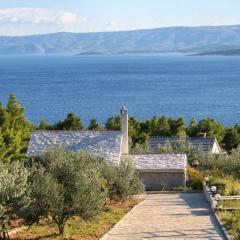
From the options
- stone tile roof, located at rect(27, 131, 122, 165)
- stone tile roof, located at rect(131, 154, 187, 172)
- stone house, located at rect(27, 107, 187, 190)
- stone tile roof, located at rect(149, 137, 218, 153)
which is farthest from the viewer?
stone tile roof, located at rect(149, 137, 218, 153)

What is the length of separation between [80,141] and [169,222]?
12211mm

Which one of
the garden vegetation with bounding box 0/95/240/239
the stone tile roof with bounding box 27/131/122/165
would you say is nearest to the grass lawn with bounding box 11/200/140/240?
the garden vegetation with bounding box 0/95/240/239

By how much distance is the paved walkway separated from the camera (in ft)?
63.2

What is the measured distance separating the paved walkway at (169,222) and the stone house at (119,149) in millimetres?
4541

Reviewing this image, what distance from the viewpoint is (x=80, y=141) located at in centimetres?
3288

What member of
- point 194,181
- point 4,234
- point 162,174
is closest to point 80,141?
point 162,174

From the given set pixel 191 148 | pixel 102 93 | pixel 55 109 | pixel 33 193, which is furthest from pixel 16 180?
pixel 102 93

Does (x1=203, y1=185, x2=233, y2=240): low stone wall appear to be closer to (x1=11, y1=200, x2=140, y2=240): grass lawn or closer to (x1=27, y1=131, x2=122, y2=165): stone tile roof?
(x1=11, y1=200, x2=140, y2=240): grass lawn

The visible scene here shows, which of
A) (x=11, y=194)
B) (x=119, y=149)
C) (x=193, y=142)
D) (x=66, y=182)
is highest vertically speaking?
(x=193, y=142)

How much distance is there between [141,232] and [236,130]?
37353 mm

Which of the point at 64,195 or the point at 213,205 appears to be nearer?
the point at 64,195

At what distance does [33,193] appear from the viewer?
17406 mm

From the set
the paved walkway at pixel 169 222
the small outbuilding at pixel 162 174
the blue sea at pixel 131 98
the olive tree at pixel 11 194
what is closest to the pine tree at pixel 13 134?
the small outbuilding at pixel 162 174

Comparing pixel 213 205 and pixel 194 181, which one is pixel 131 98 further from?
pixel 213 205
